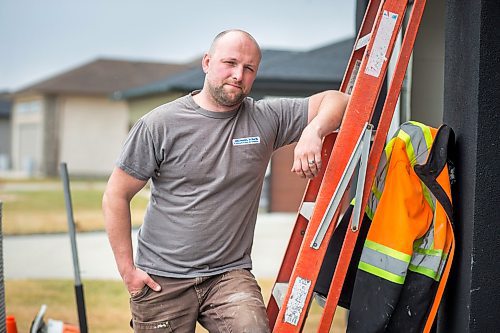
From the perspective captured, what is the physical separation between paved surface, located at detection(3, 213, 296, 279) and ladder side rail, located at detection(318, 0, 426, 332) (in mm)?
4755

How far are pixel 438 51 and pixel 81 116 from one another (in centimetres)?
2561

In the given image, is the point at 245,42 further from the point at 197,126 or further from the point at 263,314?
the point at 263,314

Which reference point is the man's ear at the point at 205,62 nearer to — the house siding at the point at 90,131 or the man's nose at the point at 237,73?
the man's nose at the point at 237,73

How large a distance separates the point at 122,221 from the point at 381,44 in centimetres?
110

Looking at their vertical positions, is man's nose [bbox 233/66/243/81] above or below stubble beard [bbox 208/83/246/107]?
above

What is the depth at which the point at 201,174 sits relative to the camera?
2.61 metres

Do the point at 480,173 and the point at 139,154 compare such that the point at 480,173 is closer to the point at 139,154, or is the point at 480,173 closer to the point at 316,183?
the point at 316,183

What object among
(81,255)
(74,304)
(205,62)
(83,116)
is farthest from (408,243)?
(83,116)

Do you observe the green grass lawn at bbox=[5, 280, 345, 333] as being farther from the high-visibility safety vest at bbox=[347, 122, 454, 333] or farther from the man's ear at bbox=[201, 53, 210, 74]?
the man's ear at bbox=[201, 53, 210, 74]

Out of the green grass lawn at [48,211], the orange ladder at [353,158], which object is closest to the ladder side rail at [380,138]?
the orange ladder at [353,158]

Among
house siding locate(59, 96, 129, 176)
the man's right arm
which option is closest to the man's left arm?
the man's right arm

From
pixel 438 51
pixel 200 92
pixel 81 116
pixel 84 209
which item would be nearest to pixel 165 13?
pixel 84 209

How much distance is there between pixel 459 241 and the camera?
101 inches

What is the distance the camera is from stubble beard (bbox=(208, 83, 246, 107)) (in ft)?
8.45
